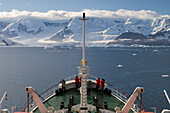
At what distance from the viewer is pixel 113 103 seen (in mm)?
19703

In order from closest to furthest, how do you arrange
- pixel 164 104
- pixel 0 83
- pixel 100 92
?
pixel 100 92, pixel 164 104, pixel 0 83

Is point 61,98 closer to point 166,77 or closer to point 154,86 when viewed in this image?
point 154,86

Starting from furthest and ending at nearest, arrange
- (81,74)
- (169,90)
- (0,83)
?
(0,83), (169,90), (81,74)

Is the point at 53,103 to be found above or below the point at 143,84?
above

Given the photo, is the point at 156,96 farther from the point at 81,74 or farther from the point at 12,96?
the point at 81,74

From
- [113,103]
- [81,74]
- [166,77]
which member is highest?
[81,74]

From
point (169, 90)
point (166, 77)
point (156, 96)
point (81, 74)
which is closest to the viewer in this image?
point (81, 74)

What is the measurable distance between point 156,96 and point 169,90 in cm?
720

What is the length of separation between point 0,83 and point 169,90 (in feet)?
153

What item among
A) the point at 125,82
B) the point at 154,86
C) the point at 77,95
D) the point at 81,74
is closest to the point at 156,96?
the point at 154,86

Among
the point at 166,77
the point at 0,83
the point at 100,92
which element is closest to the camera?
the point at 100,92

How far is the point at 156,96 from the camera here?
141 ft

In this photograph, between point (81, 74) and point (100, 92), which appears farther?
point (100, 92)

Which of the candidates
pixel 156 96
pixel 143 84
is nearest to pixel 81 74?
pixel 156 96
